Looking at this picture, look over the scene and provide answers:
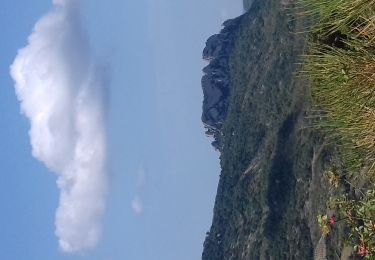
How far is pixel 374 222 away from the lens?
18.6 feet

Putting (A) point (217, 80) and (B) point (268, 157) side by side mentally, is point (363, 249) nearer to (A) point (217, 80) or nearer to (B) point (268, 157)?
(B) point (268, 157)

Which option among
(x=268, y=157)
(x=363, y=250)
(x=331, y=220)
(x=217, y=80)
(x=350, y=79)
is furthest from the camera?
(x=217, y=80)

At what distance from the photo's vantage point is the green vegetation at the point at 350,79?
15.4 feet

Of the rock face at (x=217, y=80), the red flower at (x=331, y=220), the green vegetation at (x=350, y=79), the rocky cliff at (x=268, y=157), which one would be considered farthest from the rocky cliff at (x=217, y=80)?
the green vegetation at (x=350, y=79)

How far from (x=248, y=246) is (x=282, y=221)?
27.3 ft

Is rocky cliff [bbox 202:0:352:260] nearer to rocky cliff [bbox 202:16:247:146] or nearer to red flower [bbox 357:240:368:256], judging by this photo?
rocky cliff [bbox 202:16:247:146]

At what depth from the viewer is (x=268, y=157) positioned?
212ft

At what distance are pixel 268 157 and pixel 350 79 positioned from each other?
6056 cm

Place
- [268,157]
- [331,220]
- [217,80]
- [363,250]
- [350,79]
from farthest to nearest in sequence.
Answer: [217,80]
[268,157]
[331,220]
[363,250]
[350,79]

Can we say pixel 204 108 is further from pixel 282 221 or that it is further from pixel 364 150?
pixel 364 150

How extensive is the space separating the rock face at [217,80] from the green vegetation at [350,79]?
99258mm

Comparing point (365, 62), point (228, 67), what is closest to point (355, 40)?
point (365, 62)

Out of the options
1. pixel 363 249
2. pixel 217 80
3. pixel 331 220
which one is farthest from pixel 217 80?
pixel 363 249

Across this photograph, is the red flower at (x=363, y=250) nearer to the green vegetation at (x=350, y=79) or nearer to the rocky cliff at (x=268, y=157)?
the green vegetation at (x=350, y=79)
